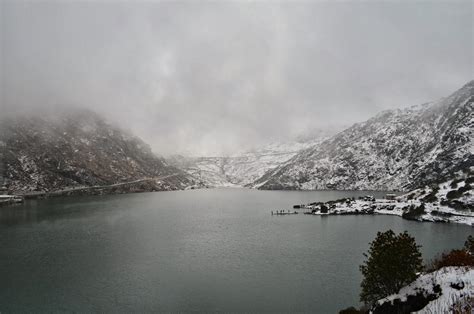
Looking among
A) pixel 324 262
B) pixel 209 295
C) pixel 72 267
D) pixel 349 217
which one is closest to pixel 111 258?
pixel 72 267

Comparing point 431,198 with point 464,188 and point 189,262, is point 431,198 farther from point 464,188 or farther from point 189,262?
point 189,262

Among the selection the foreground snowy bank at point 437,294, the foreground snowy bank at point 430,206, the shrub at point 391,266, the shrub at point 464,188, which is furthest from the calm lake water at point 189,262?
the shrub at point 464,188

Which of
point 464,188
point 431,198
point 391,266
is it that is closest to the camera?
point 391,266

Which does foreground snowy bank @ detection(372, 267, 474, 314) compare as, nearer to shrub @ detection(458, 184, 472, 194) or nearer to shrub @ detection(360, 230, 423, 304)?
shrub @ detection(360, 230, 423, 304)

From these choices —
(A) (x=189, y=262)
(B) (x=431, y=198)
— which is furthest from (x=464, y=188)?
(A) (x=189, y=262)

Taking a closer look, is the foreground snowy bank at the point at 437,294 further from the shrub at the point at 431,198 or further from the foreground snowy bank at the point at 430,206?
the shrub at the point at 431,198

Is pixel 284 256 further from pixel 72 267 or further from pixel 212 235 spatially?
pixel 72 267

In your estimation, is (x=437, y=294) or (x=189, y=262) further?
(x=189, y=262)
